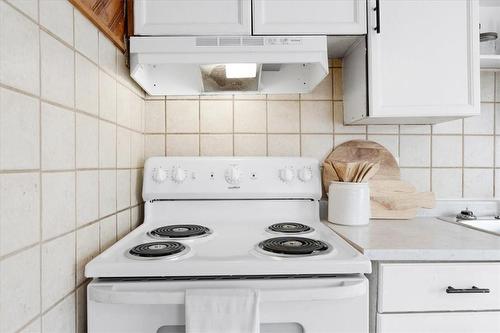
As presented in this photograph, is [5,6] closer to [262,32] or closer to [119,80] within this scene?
[119,80]

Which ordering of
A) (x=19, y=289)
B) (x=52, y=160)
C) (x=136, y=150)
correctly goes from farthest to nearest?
1. (x=136, y=150)
2. (x=52, y=160)
3. (x=19, y=289)

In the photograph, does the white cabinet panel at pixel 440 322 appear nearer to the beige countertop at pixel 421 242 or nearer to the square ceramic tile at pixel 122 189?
the beige countertop at pixel 421 242

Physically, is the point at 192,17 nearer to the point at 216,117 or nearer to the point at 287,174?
the point at 216,117

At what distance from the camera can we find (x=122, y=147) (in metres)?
1.13

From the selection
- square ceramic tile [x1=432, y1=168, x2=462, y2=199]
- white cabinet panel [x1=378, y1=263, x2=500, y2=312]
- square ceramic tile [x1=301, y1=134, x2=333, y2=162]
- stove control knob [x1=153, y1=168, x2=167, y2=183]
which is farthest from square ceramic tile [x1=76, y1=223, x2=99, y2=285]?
square ceramic tile [x1=432, y1=168, x2=462, y2=199]

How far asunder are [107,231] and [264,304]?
56 centimetres

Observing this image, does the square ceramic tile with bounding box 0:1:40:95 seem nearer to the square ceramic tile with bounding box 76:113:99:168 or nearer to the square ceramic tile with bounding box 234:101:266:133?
the square ceramic tile with bounding box 76:113:99:168

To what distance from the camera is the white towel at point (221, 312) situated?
28.1 inches

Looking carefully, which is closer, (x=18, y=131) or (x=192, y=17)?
(x=18, y=131)

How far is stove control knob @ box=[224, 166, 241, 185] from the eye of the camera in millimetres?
1269

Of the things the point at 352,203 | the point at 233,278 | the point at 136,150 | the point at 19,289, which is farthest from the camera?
the point at 136,150

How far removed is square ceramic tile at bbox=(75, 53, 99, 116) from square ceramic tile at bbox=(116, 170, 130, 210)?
0.27 metres

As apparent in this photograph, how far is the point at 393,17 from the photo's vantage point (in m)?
1.12

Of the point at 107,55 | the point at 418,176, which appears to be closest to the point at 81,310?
the point at 107,55
